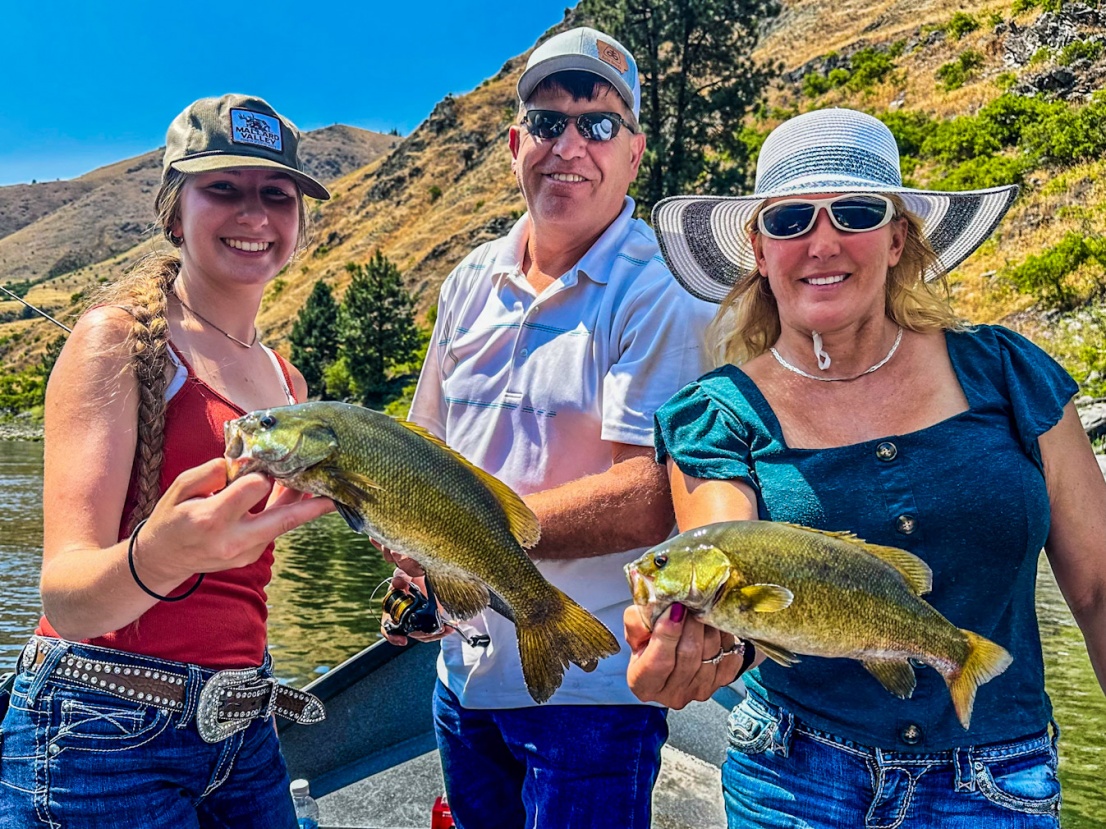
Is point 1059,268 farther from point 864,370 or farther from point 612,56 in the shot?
point 864,370

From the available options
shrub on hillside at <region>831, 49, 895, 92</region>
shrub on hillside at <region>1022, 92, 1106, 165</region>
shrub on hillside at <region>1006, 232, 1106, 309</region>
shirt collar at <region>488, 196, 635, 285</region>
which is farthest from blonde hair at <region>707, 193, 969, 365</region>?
shrub on hillside at <region>831, 49, 895, 92</region>

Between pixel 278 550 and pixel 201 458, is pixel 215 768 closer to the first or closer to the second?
pixel 201 458

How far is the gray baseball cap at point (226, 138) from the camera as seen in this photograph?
2635 millimetres

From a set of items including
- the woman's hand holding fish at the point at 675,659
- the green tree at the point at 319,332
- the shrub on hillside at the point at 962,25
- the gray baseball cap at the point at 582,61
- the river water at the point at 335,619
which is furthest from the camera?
the green tree at the point at 319,332

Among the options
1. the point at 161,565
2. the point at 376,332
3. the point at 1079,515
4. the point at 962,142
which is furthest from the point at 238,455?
the point at 376,332

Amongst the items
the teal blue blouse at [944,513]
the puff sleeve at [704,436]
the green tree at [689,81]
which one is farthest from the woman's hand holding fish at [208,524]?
the green tree at [689,81]

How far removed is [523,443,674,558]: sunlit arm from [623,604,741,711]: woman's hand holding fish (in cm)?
37

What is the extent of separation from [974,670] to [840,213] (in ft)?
3.95

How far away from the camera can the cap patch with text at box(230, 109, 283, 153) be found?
2.68m

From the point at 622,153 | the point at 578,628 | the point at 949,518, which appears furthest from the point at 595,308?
the point at 949,518

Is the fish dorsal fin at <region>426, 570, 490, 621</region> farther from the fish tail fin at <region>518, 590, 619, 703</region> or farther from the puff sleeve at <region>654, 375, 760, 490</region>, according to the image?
the puff sleeve at <region>654, 375, 760, 490</region>

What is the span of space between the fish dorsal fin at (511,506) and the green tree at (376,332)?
157 ft

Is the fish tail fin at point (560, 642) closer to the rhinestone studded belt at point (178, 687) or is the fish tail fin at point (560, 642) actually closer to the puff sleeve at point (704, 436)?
the puff sleeve at point (704, 436)

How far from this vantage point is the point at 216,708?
93.4 inches
